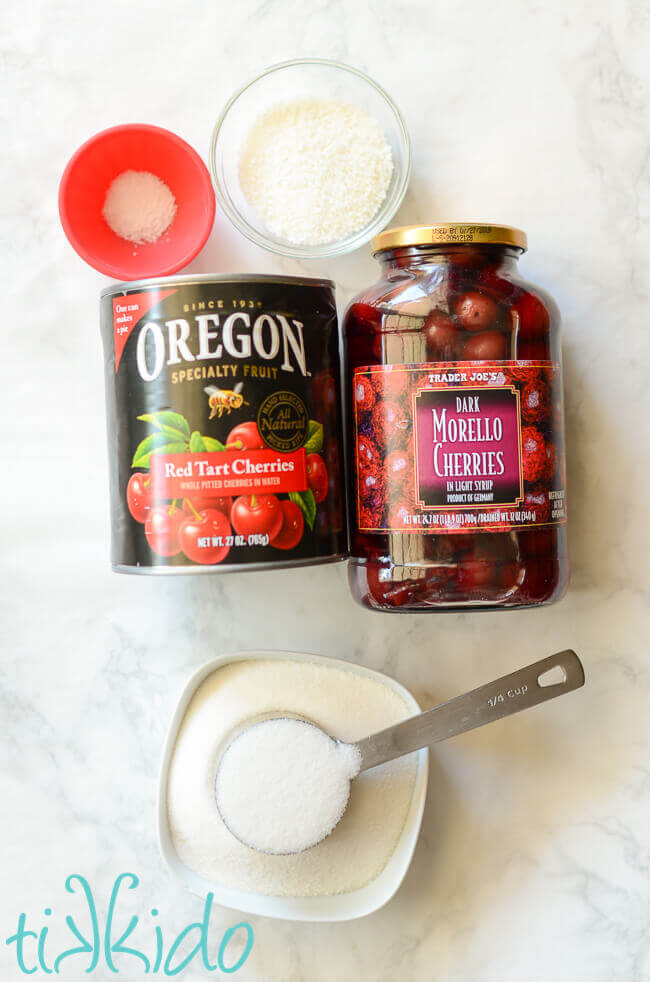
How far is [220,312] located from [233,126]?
335 millimetres

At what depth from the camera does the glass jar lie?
0.91m

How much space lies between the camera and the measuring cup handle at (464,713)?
100 centimetres

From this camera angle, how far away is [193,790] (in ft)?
3.38

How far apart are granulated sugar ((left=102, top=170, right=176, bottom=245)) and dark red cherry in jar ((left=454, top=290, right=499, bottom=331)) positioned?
394 millimetres

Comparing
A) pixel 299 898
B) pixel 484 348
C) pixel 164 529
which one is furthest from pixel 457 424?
pixel 299 898

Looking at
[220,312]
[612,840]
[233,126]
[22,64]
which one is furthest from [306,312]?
[612,840]

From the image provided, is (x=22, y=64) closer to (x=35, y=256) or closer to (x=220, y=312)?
(x=35, y=256)

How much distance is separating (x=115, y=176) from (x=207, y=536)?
49 centimetres

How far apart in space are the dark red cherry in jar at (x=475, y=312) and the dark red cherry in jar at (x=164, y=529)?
1.14ft

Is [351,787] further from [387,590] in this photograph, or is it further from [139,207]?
[139,207]

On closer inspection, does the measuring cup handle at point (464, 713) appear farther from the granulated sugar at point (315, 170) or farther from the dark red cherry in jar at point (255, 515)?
the granulated sugar at point (315, 170)

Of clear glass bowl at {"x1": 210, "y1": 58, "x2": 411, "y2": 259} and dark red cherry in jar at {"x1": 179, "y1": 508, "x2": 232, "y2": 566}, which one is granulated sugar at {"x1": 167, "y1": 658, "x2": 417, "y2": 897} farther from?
clear glass bowl at {"x1": 210, "y1": 58, "x2": 411, "y2": 259}

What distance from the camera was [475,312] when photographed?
907 mm

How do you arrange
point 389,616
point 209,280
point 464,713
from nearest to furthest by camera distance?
point 209,280, point 464,713, point 389,616
